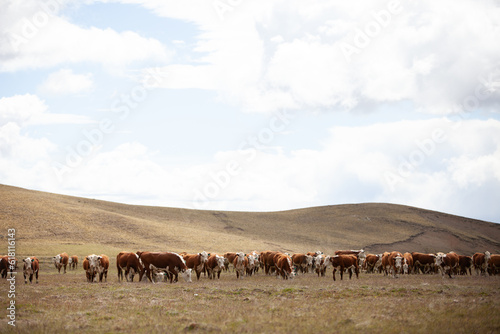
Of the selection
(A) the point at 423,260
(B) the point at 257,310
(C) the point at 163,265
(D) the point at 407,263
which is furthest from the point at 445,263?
(B) the point at 257,310

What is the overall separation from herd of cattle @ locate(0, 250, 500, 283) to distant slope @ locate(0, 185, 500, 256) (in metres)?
20.7

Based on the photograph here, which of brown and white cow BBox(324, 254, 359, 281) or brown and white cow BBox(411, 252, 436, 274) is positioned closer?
brown and white cow BBox(324, 254, 359, 281)

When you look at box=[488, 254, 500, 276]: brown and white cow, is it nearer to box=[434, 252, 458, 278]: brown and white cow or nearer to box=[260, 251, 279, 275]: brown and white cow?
box=[434, 252, 458, 278]: brown and white cow

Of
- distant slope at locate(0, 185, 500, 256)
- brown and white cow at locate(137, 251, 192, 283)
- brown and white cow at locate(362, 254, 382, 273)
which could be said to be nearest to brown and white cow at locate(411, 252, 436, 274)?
brown and white cow at locate(362, 254, 382, 273)

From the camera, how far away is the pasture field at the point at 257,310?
41.7 ft

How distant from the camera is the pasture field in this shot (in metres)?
12.7

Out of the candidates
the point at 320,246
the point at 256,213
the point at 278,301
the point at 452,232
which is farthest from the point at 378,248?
the point at 278,301

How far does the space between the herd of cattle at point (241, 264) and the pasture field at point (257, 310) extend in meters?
5.88

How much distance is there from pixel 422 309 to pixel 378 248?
68602mm

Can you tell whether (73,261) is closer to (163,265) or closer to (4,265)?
(4,265)

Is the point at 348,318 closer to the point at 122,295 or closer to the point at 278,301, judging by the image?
the point at 278,301

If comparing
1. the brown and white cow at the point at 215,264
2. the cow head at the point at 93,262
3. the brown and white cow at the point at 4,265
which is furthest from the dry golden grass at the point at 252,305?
the brown and white cow at the point at 4,265

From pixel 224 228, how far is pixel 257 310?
7365cm

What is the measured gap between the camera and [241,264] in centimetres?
3262
